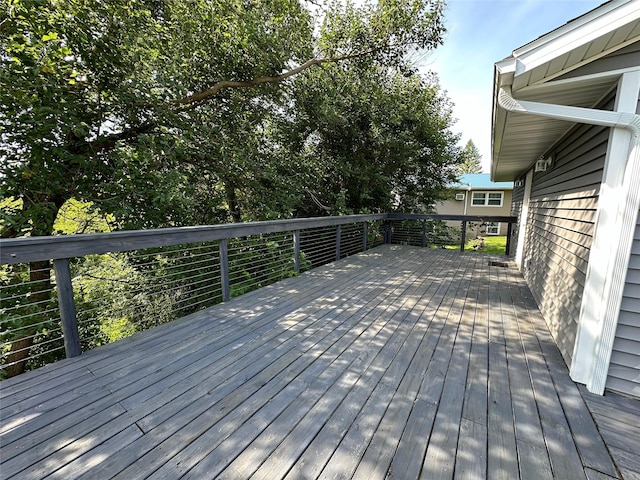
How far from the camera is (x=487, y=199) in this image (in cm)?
1448

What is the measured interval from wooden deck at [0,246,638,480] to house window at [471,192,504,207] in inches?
536

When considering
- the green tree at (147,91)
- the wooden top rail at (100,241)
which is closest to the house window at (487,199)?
the green tree at (147,91)

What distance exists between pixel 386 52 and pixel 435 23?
3.96 feet

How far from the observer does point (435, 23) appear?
21.5ft

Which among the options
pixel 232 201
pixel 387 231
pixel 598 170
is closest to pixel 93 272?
pixel 232 201

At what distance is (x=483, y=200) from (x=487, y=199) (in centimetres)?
18

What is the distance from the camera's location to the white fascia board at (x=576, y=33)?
1537 millimetres

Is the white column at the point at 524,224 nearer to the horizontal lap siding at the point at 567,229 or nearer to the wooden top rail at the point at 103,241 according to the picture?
the horizontal lap siding at the point at 567,229

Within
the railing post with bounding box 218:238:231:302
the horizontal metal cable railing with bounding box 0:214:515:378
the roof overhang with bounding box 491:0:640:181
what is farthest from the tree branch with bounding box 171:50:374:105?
the roof overhang with bounding box 491:0:640:181

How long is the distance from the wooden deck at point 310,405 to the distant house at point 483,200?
12818mm

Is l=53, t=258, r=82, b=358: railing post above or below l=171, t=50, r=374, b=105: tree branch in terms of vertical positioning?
below

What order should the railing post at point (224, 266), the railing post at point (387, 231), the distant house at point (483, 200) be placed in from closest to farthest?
1. the railing post at point (224, 266)
2. the railing post at point (387, 231)
3. the distant house at point (483, 200)

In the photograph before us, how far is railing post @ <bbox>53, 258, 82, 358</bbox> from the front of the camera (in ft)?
6.25

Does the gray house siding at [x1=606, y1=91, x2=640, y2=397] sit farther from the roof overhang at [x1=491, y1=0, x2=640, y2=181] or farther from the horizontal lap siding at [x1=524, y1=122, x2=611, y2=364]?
A: the roof overhang at [x1=491, y1=0, x2=640, y2=181]
